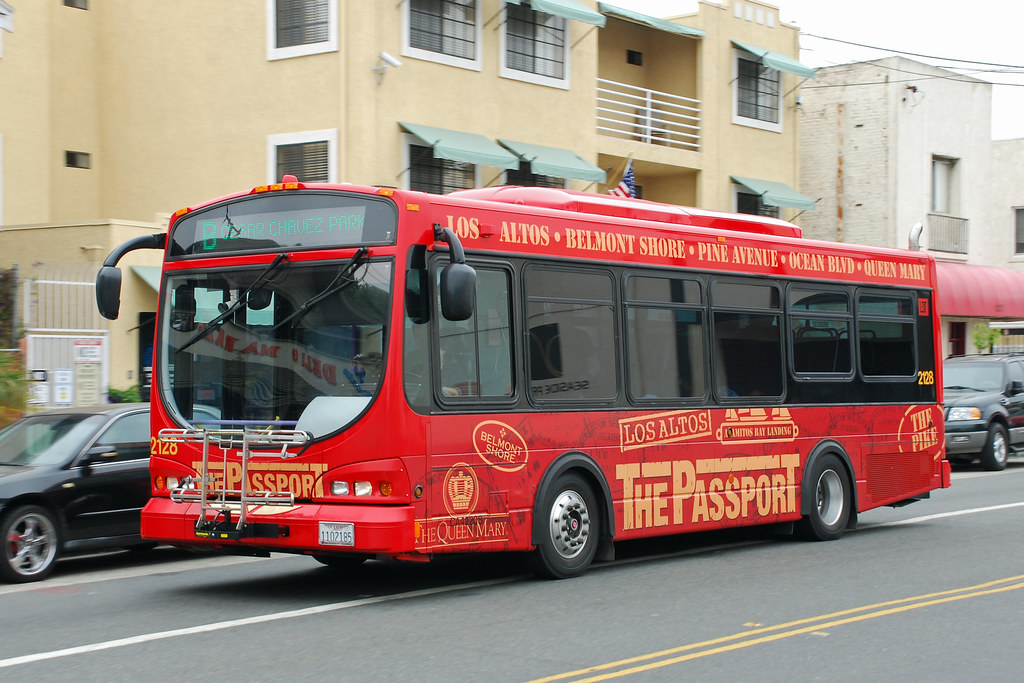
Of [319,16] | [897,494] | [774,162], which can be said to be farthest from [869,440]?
[774,162]

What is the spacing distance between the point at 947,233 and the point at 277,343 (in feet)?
100

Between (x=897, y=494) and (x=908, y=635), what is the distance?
6.31 metres

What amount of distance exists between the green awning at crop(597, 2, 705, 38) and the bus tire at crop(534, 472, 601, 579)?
1766cm

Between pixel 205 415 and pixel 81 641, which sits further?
pixel 205 415

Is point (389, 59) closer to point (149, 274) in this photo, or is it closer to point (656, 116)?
point (149, 274)

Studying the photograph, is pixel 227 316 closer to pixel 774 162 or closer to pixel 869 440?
pixel 869 440

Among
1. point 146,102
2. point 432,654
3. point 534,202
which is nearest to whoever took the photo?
point 432,654

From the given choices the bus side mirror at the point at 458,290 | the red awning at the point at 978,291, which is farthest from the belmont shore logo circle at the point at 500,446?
the red awning at the point at 978,291

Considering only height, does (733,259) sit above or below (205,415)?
above

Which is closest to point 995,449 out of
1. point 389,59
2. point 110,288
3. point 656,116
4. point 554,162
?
point 554,162

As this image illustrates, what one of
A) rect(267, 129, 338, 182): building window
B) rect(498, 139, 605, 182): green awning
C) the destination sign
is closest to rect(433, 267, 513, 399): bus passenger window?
Answer: the destination sign

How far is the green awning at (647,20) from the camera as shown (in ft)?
85.2

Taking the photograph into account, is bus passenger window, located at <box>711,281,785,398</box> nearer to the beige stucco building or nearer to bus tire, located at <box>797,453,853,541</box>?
bus tire, located at <box>797,453,853,541</box>

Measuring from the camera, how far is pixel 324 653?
707cm
